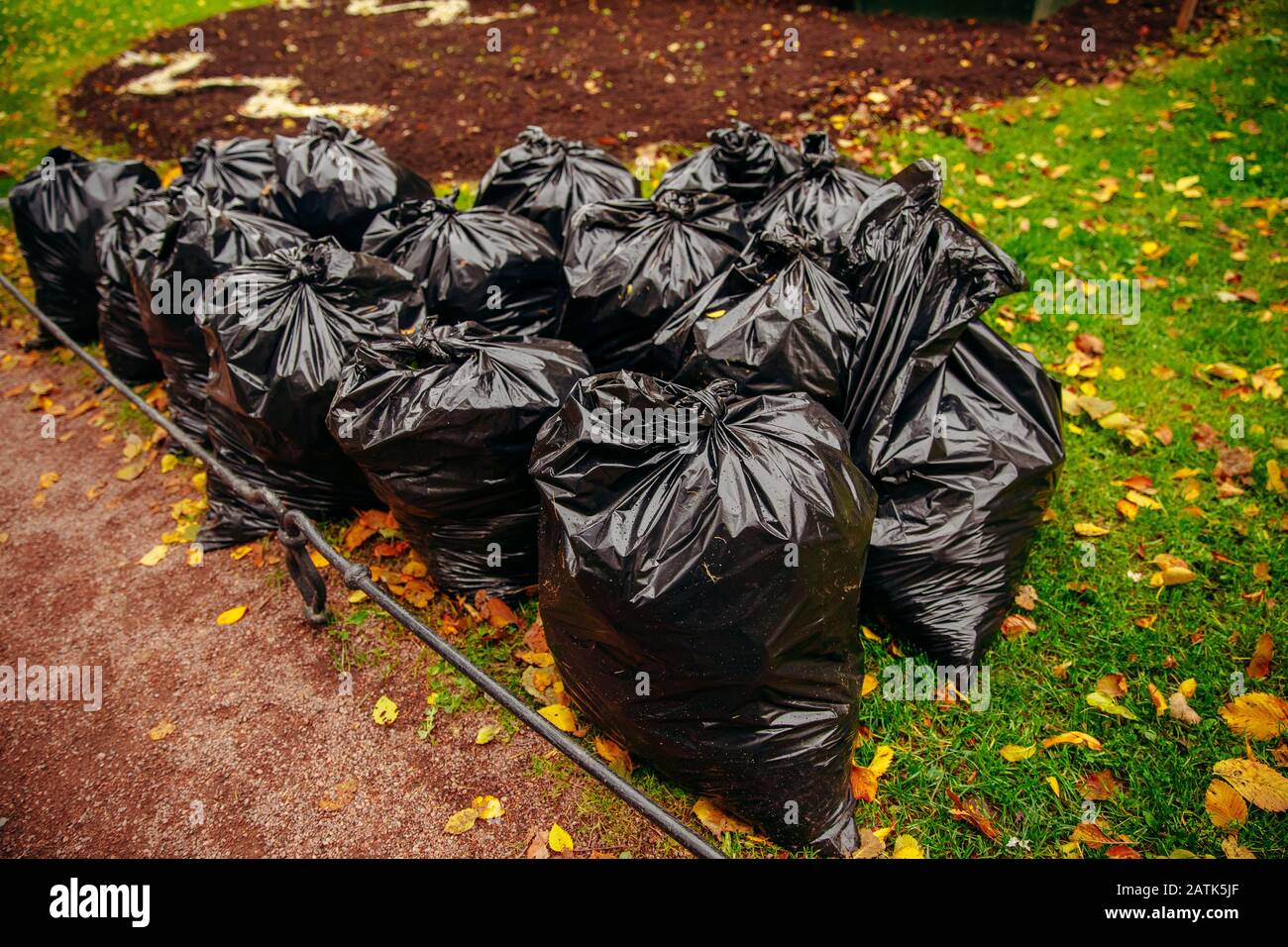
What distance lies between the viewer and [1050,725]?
2.11 m

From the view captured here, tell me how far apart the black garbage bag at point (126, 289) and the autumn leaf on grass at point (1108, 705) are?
149 inches

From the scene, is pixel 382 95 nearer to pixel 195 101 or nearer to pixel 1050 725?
pixel 195 101

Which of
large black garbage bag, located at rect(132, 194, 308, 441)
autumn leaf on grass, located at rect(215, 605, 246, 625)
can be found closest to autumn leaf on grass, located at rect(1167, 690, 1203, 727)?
autumn leaf on grass, located at rect(215, 605, 246, 625)

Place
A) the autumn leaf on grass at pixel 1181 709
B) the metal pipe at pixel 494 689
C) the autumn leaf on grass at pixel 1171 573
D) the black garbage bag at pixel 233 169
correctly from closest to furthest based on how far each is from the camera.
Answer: the metal pipe at pixel 494 689 < the autumn leaf on grass at pixel 1181 709 < the autumn leaf on grass at pixel 1171 573 < the black garbage bag at pixel 233 169

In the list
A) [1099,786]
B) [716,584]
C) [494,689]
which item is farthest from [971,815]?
[494,689]

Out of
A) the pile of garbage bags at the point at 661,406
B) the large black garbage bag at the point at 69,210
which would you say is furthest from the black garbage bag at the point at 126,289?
the large black garbage bag at the point at 69,210

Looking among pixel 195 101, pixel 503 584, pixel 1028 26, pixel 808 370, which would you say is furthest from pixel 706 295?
pixel 195 101

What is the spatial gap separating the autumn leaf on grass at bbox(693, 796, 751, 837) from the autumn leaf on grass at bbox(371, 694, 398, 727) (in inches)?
36.9

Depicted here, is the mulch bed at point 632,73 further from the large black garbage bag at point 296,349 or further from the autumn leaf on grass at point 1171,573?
the autumn leaf on grass at point 1171,573

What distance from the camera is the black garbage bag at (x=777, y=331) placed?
214cm

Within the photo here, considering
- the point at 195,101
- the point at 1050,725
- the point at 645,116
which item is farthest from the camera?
the point at 195,101

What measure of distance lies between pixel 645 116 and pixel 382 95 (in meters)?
2.40

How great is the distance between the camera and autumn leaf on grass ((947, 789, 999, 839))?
1893 millimetres

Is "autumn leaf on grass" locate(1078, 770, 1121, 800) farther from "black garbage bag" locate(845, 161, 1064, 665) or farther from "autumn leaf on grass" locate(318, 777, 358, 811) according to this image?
"autumn leaf on grass" locate(318, 777, 358, 811)
